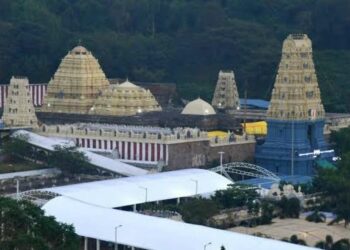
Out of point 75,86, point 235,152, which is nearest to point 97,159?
point 235,152

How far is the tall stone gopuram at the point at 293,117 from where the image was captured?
72.9m

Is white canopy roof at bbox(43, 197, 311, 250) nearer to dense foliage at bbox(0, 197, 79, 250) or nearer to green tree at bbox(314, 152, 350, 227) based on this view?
dense foliage at bbox(0, 197, 79, 250)

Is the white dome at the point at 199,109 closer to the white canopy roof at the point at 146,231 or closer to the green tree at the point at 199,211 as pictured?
the green tree at the point at 199,211

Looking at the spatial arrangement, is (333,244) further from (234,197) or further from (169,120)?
(169,120)

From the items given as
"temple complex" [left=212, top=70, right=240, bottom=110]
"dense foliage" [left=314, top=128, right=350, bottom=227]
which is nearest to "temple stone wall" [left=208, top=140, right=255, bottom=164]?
"dense foliage" [left=314, top=128, right=350, bottom=227]

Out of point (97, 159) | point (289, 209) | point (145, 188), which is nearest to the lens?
point (289, 209)

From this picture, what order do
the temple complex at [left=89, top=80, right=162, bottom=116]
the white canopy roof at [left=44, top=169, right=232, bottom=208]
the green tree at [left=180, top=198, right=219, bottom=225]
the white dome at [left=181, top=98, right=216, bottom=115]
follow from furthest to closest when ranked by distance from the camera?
the temple complex at [left=89, top=80, right=162, bottom=116], the white dome at [left=181, top=98, right=216, bottom=115], the white canopy roof at [left=44, top=169, right=232, bottom=208], the green tree at [left=180, top=198, right=219, bottom=225]

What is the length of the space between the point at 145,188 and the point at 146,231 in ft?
27.8

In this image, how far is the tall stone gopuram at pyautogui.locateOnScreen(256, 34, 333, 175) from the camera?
239 ft

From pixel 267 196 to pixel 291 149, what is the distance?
28.2 ft

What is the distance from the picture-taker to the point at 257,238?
2109 inches

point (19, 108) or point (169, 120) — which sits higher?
point (19, 108)

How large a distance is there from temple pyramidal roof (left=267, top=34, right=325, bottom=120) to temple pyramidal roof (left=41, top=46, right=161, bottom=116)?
675 centimetres

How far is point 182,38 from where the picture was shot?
321 feet
